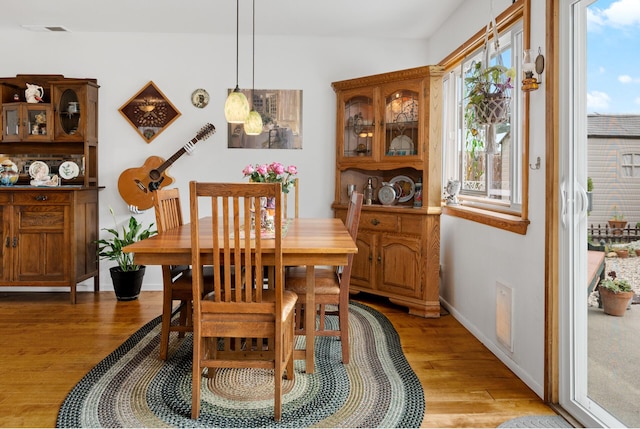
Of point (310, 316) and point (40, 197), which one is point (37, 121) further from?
point (310, 316)

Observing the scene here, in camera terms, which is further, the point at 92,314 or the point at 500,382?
the point at 92,314

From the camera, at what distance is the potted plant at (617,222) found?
1911 mm

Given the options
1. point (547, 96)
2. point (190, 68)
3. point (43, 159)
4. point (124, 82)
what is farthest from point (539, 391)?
point (43, 159)

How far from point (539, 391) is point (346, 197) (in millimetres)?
2509

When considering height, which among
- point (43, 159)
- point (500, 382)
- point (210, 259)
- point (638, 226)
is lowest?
point (500, 382)

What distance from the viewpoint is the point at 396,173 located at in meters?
4.28

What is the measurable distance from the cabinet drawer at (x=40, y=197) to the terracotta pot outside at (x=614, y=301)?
3924mm

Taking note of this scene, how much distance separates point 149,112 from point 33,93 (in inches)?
39.4

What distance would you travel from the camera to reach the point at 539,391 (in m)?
2.29

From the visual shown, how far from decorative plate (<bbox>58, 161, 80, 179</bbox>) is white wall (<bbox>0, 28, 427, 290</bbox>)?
22cm

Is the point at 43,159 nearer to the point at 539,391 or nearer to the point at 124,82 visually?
the point at 124,82

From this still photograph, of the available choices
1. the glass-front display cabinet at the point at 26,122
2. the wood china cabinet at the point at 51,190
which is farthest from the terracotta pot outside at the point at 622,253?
the glass-front display cabinet at the point at 26,122

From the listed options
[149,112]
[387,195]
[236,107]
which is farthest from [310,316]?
[149,112]

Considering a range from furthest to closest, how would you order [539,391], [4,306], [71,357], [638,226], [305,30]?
[305,30], [4,306], [71,357], [539,391], [638,226]
